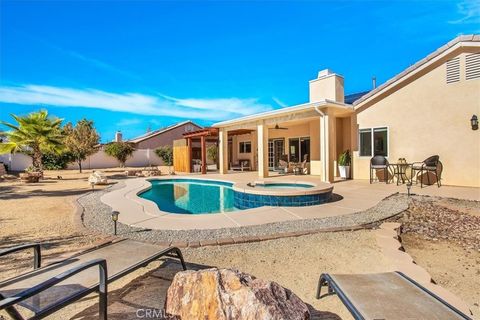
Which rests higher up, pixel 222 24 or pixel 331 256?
pixel 222 24

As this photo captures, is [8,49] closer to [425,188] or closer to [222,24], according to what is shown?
[222,24]

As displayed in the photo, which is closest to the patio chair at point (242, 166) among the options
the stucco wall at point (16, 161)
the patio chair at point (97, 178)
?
the patio chair at point (97, 178)

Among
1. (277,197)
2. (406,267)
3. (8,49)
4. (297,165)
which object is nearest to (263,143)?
(297,165)

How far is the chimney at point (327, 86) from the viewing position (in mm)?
15133

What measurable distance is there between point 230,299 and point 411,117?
13237 mm

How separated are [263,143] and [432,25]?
14.8 meters

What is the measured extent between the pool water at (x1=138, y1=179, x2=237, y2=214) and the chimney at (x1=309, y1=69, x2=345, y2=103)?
303 inches

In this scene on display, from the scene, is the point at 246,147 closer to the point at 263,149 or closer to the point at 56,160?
the point at 263,149

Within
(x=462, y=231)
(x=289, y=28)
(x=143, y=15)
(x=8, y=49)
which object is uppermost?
(x=289, y=28)

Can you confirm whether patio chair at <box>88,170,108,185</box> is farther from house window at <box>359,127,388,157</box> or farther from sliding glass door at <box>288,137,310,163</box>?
house window at <box>359,127,388,157</box>

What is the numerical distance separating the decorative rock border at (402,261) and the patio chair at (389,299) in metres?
0.62

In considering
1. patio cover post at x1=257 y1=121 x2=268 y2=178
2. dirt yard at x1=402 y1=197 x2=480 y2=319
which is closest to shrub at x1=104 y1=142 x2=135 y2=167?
patio cover post at x1=257 y1=121 x2=268 y2=178

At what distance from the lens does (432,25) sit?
18.3 metres

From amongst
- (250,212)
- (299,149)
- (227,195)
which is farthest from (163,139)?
(250,212)
